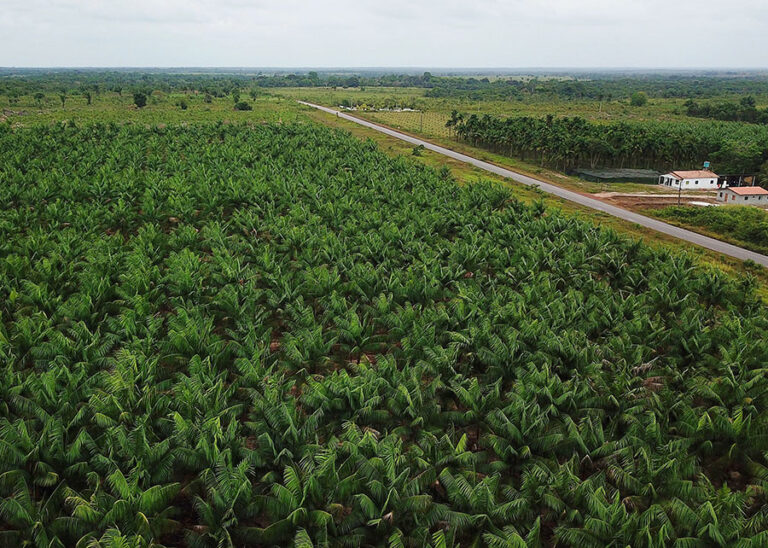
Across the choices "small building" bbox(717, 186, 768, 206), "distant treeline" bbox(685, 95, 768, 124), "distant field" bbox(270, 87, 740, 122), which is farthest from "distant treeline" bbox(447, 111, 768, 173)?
"distant field" bbox(270, 87, 740, 122)

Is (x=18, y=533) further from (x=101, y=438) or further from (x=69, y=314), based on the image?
(x=69, y=314)

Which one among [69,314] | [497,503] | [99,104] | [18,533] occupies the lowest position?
[497,503]

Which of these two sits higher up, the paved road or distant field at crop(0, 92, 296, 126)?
distant field at crop(0, 92, 296, 126)

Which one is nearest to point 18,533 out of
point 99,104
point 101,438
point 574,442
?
point 101,438

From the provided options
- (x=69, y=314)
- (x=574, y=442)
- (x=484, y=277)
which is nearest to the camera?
(x=574, y=442)

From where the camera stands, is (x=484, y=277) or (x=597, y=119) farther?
(x=597, y=119)

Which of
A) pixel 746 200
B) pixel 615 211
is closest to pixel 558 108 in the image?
pixel 746 200

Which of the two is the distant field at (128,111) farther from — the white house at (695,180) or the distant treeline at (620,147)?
the white house at (695,180)

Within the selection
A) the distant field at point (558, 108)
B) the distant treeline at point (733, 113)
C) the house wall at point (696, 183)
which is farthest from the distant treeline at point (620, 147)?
the distant field at point (558, 108)

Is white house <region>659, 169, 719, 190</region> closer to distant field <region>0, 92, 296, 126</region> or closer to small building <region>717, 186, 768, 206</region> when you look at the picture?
small building <region>717, 186, 768, 206</region>
